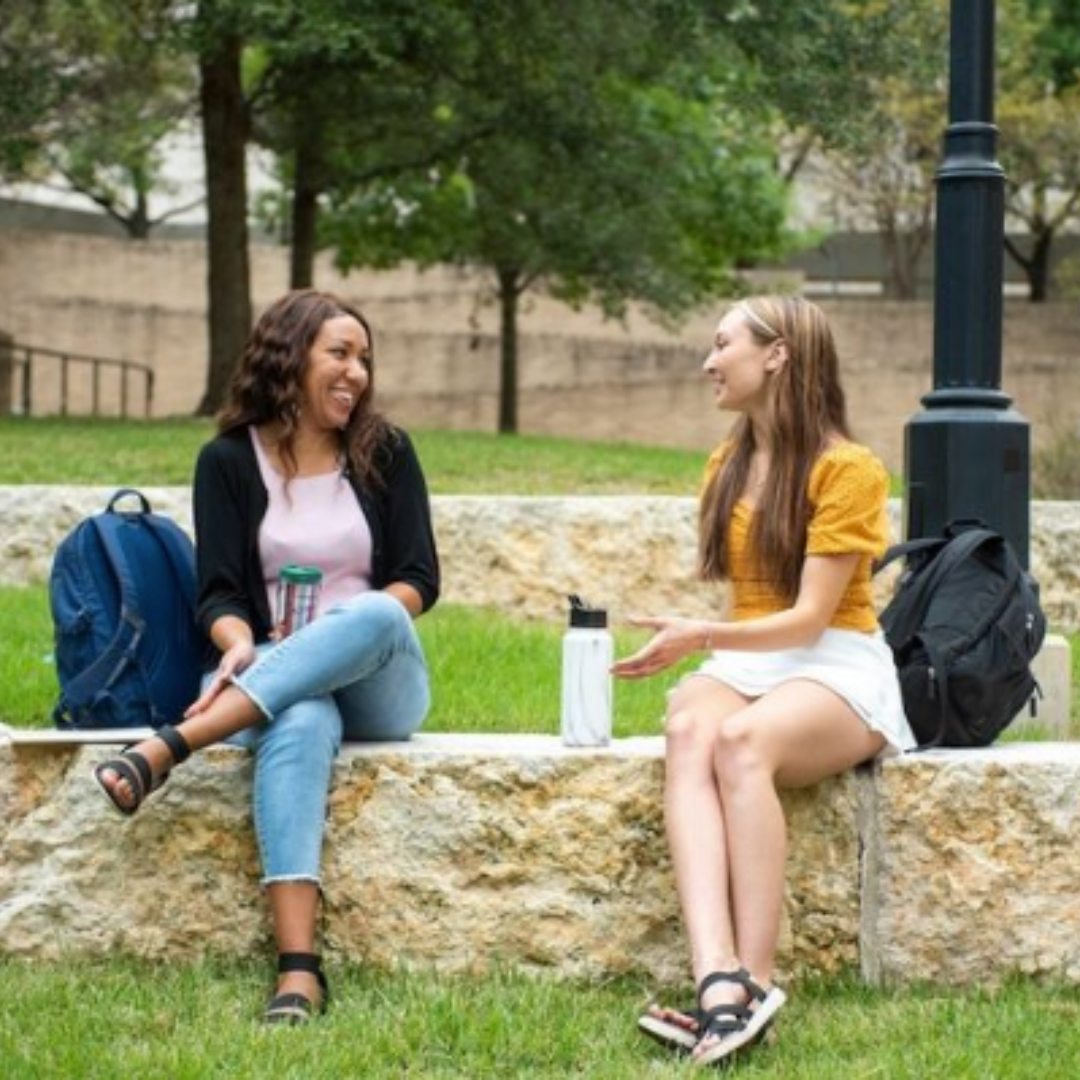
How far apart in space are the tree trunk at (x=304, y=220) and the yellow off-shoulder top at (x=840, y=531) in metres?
18.9

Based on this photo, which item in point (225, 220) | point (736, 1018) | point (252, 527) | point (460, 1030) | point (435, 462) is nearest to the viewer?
point (736, 1018)

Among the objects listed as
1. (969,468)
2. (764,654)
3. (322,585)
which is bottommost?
(764,654)

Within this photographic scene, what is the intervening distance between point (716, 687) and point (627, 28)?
16.2 metres

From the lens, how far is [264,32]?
60.9 ft

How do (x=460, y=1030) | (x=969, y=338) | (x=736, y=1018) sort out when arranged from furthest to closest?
(x=969, y=338), (x=460, y=1030), (x=736, y=1018)

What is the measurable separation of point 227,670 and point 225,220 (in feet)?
58.8

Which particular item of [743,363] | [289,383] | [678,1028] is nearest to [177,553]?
[289,383]

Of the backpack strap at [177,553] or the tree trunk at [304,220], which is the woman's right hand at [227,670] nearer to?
the backpack strap at [177,553]

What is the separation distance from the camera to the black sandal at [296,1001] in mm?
4852

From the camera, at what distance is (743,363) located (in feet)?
17.4

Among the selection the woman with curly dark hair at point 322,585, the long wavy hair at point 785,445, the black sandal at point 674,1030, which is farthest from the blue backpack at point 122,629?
the black sandal at point 674,1030

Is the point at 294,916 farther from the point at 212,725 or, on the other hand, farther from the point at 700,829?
the point at 700,829

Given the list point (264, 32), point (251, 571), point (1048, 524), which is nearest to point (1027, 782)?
point (251, 571)

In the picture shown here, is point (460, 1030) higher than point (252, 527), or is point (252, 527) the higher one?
point (252, 527)
